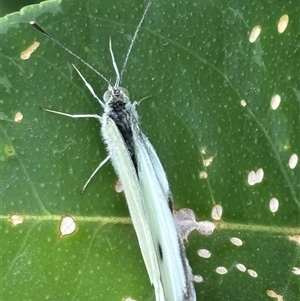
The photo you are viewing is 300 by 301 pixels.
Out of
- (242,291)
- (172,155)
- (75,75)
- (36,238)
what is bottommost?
(242,291)

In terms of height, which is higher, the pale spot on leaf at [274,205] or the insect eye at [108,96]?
the insect eye at [108,96]

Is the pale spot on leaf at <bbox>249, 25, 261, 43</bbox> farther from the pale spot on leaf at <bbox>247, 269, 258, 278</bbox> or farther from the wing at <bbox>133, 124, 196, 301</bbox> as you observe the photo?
the pale spot on leaf at <bbox>247, 269, 258, 278</bbox>

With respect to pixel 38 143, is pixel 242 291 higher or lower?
lower

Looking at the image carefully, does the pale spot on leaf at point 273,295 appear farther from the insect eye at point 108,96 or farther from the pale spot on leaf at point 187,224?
the insect eye at point 108,96

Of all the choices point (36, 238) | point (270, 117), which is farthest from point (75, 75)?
point (270, 117)

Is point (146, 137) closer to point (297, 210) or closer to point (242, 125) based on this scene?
point (242, 125)

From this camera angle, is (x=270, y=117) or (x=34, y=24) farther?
(x=270, y=117)

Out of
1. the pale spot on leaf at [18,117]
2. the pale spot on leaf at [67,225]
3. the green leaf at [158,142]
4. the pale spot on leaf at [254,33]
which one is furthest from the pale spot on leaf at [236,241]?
the pale spot on leaf at [18,117]
